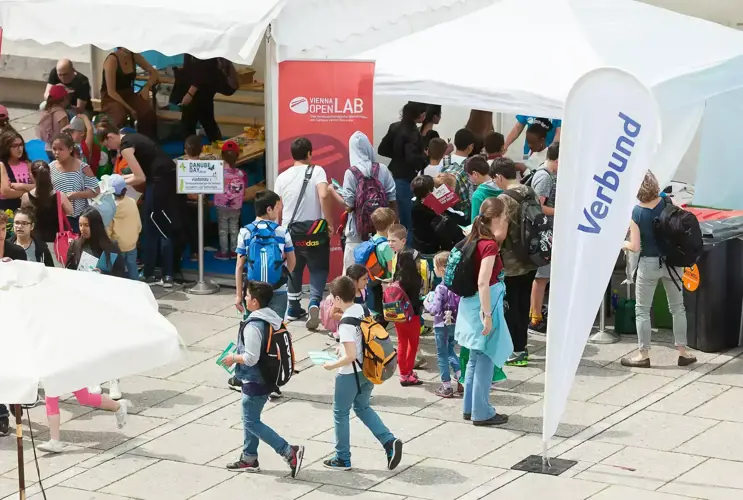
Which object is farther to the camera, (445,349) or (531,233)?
(531,233)

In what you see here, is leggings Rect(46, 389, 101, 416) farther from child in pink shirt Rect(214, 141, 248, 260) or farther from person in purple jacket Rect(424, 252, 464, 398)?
child in pink shirt Rect(214, 141, 248, 260)

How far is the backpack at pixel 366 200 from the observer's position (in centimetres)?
1248

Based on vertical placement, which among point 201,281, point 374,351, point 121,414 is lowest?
point 121,414

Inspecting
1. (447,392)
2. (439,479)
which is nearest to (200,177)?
(447,392)

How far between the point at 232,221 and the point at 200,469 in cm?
521

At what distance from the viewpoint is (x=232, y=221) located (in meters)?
14.3

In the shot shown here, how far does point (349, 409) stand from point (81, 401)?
2166mm

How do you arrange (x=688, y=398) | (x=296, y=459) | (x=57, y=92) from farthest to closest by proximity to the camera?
(x=57, y=92) < (x=688, y=398) < (x=296, y=459)

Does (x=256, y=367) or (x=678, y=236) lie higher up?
(x=678, y=236)

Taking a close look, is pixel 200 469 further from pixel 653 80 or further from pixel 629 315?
pixel 653 80

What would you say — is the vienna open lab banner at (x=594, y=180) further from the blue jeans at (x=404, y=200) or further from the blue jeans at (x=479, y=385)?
the blue jeans at (x=404, y=200)

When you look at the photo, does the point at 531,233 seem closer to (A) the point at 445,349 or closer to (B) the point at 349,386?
(A) the point at 445,349

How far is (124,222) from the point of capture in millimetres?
12875

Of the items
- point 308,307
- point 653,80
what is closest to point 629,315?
point 653,80
